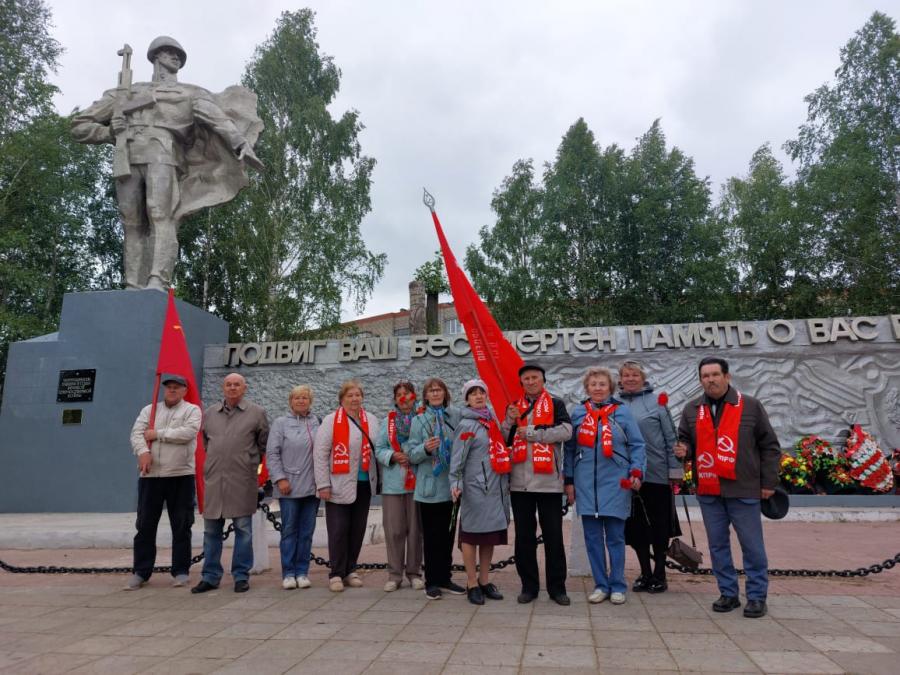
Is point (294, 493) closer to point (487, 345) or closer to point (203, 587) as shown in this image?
point (203, 587)

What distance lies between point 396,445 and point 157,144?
8.24 meters

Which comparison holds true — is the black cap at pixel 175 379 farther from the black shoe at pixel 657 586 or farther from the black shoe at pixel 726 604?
the black shoe at pixel 726 604

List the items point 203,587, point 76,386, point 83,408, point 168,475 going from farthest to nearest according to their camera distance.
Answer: point 76,386 < point 83,408 < point 168,475 < point 203,587

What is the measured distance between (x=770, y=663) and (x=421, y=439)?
2.54 metres

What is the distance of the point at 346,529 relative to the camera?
184 inches

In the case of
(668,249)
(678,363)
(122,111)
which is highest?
(668,249)

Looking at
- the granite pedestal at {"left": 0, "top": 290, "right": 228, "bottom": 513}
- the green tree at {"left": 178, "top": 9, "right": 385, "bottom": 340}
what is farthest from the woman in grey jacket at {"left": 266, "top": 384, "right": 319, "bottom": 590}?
the green tree at {"left": 178, "top": 9, "right": 385, "bottom": 340}

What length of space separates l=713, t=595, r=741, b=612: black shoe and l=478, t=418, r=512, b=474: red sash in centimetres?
154

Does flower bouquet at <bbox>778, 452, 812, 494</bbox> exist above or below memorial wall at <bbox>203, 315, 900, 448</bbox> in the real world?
below

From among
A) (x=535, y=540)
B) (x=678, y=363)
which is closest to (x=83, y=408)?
(x=535, y=540)

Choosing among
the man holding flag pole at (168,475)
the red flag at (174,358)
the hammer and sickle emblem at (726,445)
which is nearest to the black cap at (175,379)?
the man holding flag pole at (168,475)

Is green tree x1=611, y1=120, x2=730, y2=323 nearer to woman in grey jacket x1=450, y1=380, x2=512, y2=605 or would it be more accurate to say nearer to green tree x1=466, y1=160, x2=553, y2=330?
green tree x1=466, y1=160, x2=553, y2=330

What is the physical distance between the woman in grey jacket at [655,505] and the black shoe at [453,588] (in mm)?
1255

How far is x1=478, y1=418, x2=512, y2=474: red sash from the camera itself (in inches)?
165
